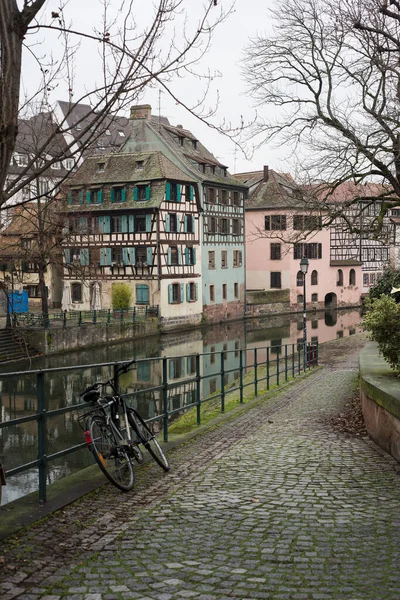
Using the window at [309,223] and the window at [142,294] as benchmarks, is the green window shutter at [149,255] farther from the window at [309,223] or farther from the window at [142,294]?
the window at [309,223]

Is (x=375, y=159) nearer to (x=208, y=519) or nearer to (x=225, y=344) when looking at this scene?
(x=208, y=519)

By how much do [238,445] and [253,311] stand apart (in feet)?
149

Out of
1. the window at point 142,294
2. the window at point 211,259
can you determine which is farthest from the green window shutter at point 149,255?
the window at point 211,259

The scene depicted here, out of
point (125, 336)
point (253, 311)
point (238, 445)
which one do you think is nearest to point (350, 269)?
point (253, 311)

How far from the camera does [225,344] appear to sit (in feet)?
127

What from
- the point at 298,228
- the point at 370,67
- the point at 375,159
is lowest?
the point at 298,228

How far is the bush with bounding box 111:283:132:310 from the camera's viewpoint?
1688 inches

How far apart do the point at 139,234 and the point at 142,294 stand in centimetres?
373

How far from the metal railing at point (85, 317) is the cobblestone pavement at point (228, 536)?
83.7 feet

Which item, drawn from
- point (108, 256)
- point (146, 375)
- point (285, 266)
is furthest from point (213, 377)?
point (285, 266)

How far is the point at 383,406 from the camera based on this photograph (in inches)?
336

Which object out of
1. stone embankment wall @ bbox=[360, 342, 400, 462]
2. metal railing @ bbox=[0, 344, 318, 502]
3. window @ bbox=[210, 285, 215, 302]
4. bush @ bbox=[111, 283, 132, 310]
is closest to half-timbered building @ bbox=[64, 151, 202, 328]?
bush @ bbox=[111, 283, 132, 310]

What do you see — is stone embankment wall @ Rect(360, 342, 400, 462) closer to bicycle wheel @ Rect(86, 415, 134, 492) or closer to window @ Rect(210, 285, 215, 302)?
bicycle wheel @ Rect(86, 415, 134, 492)

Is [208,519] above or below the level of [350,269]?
below
